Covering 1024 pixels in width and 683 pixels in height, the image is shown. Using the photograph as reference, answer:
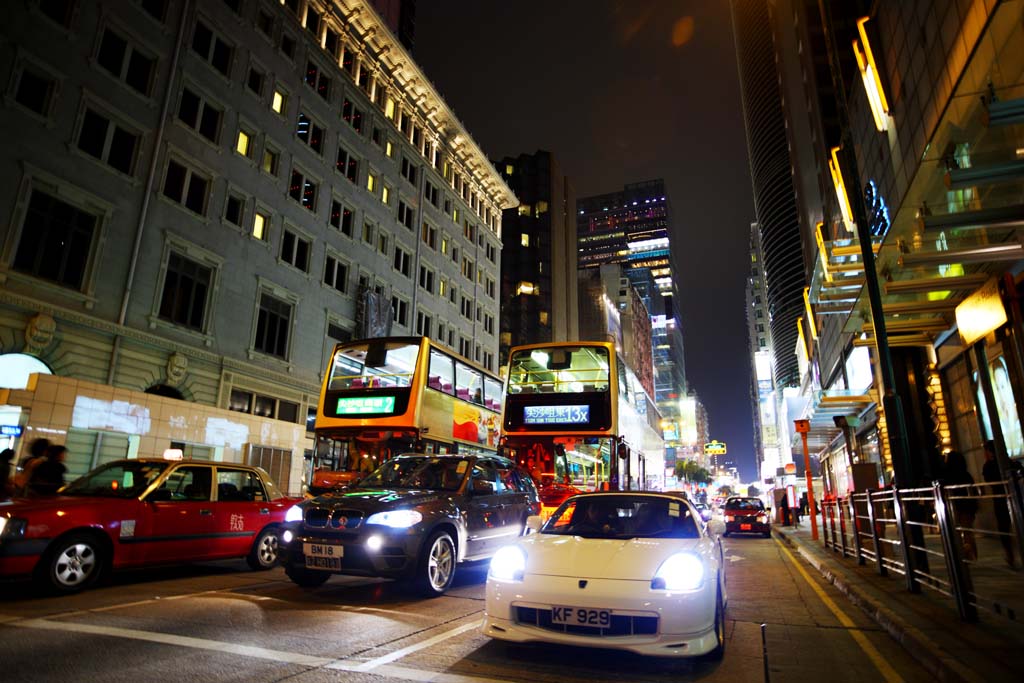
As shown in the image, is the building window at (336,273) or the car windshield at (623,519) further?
the building window at (336,273)

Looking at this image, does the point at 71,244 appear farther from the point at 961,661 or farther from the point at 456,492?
the point at 961,661

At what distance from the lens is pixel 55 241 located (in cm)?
1734

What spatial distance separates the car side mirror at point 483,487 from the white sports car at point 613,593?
321 cm

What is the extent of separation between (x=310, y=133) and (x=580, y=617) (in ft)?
96.1

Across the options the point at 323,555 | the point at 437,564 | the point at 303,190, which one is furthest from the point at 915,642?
the point at 303,190

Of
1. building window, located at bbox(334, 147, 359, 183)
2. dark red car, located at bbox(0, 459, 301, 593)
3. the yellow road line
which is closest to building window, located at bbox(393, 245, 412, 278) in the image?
building window, located at bbox(334, 147, 359, 183)

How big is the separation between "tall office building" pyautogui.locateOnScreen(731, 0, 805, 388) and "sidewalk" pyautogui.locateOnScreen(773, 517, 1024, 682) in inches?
4013

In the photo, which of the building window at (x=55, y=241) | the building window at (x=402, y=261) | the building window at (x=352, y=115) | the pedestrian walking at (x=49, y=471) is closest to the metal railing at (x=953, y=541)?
the pedestrian walking at (x=49, y=471)

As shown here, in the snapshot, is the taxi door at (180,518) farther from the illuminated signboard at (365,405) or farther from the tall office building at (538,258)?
the tall office building at (538,258)

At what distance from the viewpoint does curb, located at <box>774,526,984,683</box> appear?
13.3 feet

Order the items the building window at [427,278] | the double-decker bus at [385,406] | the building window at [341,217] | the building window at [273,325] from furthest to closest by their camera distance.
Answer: the building window at [427,278], the building window at [341,217], the building window at [273,325], the double-decker bus at [385,406]

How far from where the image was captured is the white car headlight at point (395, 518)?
698cm

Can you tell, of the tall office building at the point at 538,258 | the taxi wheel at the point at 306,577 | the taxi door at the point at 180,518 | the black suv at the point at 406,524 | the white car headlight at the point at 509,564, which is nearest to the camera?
the white car headlight at the point at 509,564

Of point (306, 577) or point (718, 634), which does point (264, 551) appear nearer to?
point (306, 577)
